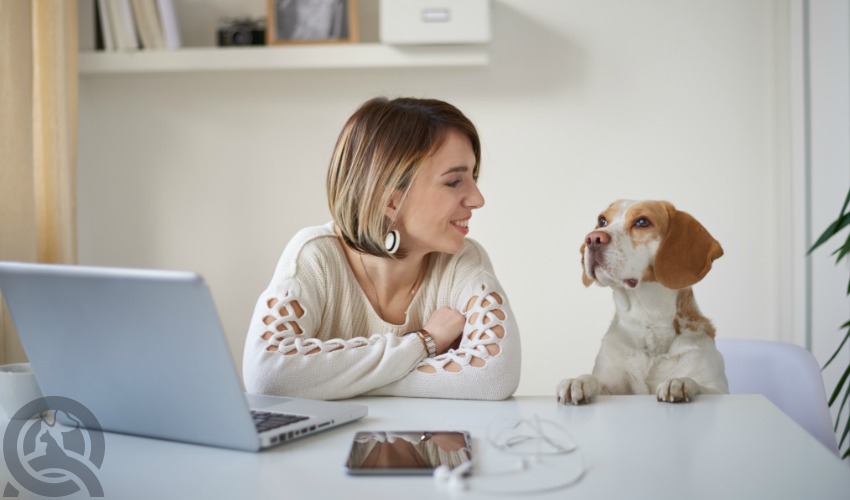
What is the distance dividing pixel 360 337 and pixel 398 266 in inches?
8.6

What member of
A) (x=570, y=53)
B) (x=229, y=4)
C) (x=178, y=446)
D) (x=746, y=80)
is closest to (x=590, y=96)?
(x=570, y=53)

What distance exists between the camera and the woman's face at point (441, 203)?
4.91ft

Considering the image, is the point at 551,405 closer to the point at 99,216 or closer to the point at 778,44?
the point at 778,44

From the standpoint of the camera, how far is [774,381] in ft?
5.38

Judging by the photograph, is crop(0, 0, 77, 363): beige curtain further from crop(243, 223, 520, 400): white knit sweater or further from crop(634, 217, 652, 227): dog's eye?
crop(634, 217, 652, 227): dog's eye

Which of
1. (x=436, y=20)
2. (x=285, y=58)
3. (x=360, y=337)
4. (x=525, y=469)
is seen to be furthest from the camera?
(x=285, y=58)

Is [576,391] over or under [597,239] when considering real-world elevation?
under

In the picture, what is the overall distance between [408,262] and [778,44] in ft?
5.47

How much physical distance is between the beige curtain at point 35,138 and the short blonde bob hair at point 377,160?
3.51 feet

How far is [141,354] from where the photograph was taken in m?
0.94

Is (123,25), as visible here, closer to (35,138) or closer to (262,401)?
(35,138)

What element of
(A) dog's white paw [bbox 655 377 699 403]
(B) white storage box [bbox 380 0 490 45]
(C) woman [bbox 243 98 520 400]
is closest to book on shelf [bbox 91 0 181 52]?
(B) white storage box [bbox 380 0 490 45]

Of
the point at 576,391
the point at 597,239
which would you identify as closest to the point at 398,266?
the point at 597,239

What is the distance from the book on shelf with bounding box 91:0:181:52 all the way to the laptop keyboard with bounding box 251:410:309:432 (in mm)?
1858
